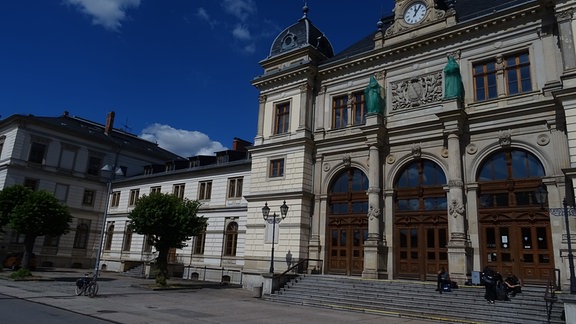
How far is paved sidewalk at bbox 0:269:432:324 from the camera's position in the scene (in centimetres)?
1398

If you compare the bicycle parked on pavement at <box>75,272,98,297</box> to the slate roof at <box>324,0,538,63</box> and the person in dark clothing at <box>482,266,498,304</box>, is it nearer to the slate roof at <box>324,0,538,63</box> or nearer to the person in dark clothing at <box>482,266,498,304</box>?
the person in dark clothing at <box>482,266,498,304</box>

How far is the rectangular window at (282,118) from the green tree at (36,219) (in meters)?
15.4

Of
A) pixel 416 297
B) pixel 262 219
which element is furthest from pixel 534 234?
pixel 262 219

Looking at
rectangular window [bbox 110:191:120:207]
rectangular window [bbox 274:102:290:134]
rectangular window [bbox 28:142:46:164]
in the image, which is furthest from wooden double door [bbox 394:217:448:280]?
rectangular window [bbox 28:142:46:164]

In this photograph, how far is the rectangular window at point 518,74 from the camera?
2017cm

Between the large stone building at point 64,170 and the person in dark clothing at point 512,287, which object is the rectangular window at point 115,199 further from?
the person in dark clothing at point 512,287

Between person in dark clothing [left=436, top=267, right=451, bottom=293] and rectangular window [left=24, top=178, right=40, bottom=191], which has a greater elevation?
rectangular window [left=24, top=178, right=40, bottom=191]

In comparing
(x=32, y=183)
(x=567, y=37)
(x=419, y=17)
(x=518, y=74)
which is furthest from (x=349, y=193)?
(x=32, y=183)

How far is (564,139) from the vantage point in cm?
1823

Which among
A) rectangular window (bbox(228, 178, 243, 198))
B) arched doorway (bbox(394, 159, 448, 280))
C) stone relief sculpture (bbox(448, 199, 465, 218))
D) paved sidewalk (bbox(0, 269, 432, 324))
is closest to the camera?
paved sidewalk (bbox(0, 269, 432, 324))

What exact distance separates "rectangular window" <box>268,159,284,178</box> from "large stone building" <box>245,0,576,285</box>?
81 mm

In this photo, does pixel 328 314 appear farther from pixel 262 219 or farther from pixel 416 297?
pixel 262 219

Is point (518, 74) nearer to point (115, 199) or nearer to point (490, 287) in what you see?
point (490, 287)

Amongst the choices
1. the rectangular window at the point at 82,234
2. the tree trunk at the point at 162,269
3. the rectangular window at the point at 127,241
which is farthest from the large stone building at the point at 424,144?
the rectangular window at the point at 82,234
